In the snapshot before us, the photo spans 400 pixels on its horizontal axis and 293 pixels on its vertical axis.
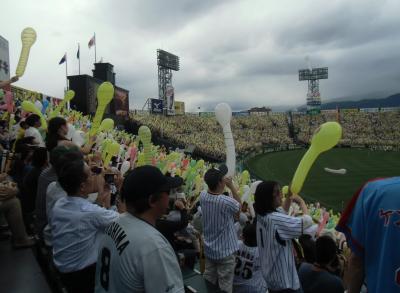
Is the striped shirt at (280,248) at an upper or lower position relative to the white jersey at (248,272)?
upper

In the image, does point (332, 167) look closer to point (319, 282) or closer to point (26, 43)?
point (26, 43)

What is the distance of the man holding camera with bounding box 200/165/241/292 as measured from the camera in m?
3.45

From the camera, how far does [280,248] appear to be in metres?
2.72

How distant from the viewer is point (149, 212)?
159cm

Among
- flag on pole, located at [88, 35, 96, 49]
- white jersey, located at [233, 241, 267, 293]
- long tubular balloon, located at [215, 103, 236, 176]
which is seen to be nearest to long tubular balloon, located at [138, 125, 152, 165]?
long tubular balloon, located at [215, 103, 236, 176]

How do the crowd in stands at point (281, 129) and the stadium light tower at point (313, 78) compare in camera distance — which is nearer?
the crowd in stands at point (281, 129)

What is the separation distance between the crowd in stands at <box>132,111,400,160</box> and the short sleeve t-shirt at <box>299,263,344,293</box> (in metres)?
29.8

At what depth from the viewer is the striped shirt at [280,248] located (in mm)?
2666

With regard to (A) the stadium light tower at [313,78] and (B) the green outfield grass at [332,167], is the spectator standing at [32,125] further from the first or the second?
(A) the stadium light tower at [313,78]

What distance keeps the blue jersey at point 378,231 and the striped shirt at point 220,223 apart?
6.56ft

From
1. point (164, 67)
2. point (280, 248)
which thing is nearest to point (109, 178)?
point (280, 248)

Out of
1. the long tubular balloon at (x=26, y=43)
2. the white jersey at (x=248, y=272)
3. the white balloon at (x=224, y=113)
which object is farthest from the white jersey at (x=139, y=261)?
the long tubular balloon at (x=26, y=43)

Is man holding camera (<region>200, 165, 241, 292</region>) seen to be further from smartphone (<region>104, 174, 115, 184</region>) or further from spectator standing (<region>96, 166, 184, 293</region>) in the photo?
spectator standing (<region>96, 166, 184, 293</region>)

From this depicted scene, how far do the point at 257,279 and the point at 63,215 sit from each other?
209cm
